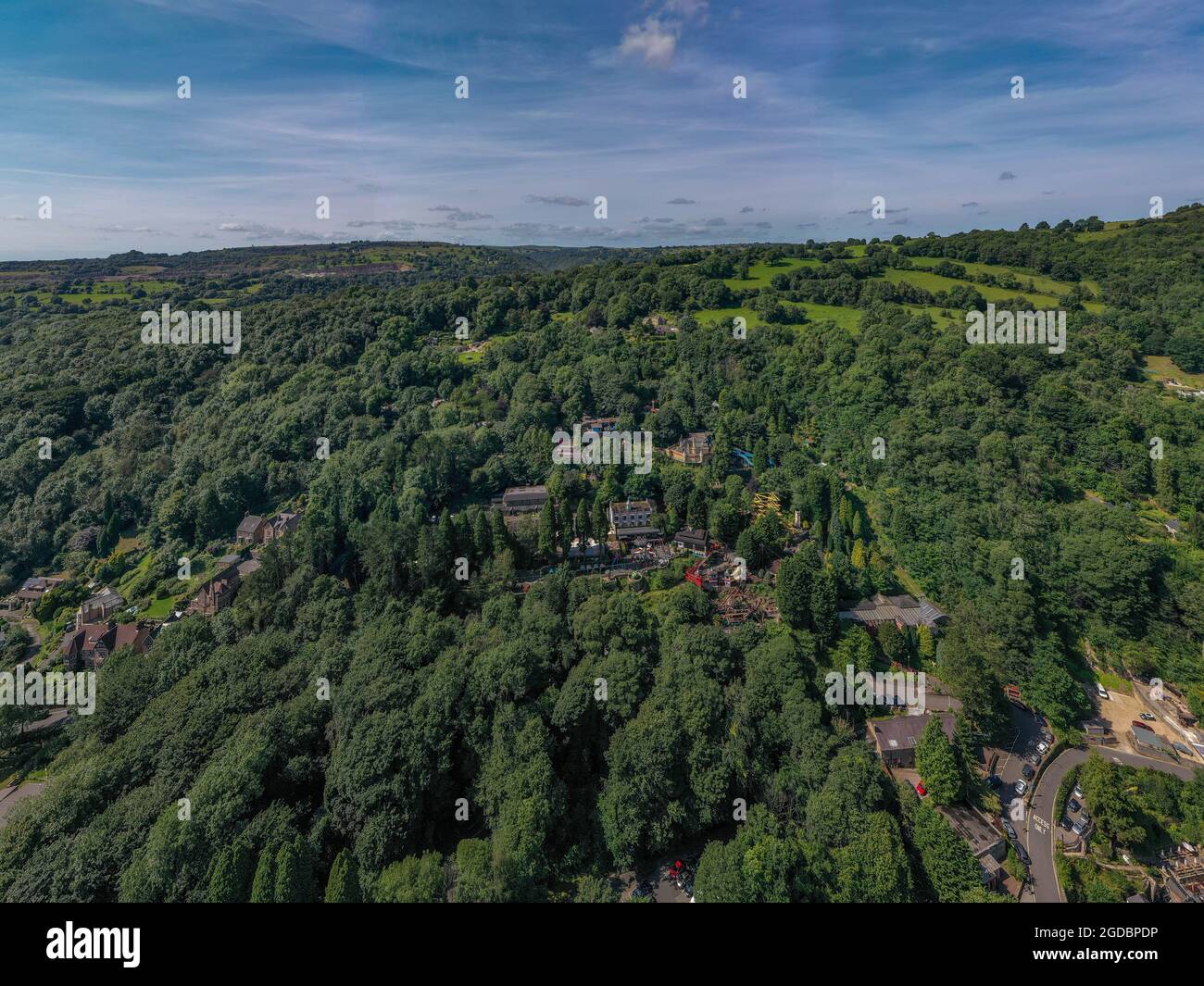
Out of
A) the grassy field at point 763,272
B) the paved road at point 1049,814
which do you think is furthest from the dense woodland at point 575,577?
the grassy field at point 763,272
